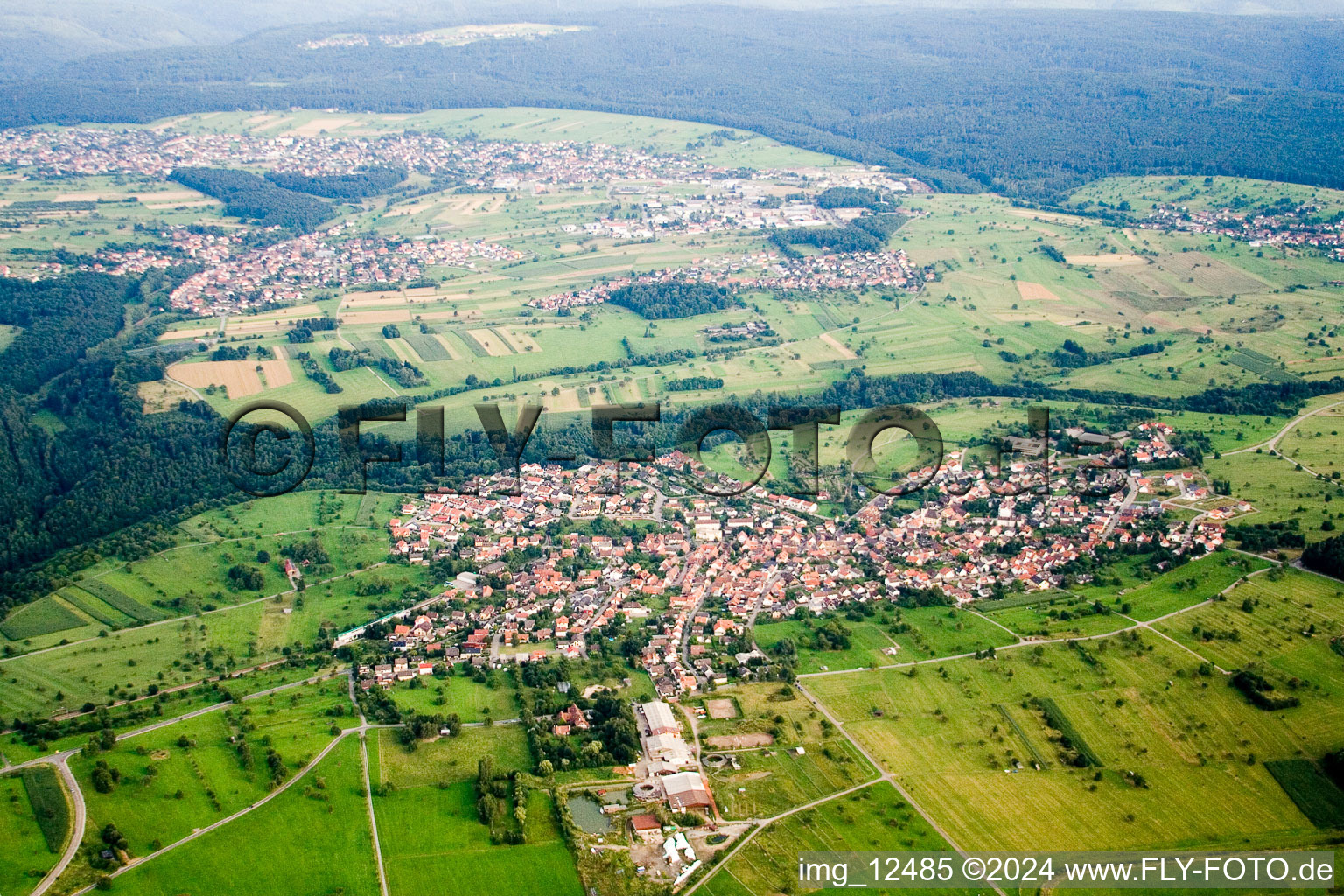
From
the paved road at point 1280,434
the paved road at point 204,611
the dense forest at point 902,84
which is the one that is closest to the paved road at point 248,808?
the paved road at point 204,611

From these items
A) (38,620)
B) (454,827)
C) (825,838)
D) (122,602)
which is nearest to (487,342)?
(122,602)

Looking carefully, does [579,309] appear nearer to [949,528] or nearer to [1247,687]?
[949,528]

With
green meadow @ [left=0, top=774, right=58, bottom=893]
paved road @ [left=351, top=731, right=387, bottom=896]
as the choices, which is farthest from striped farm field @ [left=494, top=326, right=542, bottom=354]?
green meadow @ [left=0, top=774, right=58, bottom=893]

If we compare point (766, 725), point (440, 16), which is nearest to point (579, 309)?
point (766, 725)

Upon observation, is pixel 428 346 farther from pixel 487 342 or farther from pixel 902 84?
pixel 902 84

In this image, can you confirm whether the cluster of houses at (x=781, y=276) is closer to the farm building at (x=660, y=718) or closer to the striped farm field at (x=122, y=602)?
the striped farm field at (x=122, y=602)

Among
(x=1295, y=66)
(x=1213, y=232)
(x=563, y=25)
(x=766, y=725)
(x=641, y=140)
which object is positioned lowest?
(x=766, y=725)
